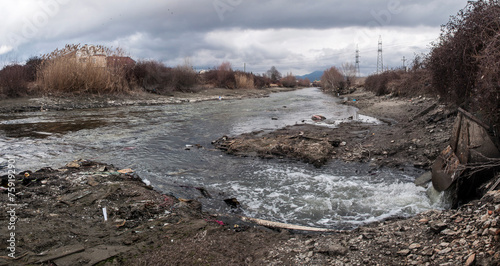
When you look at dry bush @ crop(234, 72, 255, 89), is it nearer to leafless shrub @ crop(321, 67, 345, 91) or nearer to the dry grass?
leafless shrub @ crop(321, 67, 345, 91)

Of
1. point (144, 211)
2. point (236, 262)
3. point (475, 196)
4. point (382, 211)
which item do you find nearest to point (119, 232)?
point (144, 211)

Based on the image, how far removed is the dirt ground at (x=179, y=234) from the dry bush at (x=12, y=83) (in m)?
19.6

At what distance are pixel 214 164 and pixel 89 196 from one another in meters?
3.76

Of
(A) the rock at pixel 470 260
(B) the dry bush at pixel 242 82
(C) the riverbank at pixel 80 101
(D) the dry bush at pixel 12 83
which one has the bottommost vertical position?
(A) the rock at pixel 470 260

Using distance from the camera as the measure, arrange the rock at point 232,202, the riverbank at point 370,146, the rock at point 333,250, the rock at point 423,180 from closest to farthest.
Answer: the rock at point 333,250, the rock at point 232,202, the rock at point 423,180, the riverbank at point 370,146

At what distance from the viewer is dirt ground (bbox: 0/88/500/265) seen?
3.08 m

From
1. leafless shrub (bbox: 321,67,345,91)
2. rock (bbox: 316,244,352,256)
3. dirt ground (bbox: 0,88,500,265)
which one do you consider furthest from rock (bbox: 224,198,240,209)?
leafless shrub (bbox: 321,67,345,91)

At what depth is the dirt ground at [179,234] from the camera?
308 cm

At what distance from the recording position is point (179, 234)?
13.0 ft

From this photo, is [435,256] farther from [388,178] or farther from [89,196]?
[89,196]

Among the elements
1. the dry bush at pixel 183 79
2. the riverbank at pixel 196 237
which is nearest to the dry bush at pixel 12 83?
the dry bush at pixel 183 79

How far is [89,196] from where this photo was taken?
193 inches

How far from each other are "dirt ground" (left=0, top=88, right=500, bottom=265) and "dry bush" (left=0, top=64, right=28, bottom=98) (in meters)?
19.6

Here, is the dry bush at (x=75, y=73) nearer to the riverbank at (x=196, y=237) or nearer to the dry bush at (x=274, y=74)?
the riverbank at (x=196, y=237)
